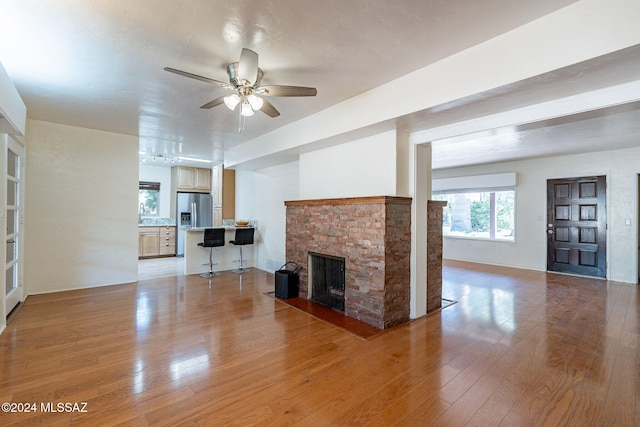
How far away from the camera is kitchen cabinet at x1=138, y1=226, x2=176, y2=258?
8008 mm

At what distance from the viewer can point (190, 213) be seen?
8.62 meters

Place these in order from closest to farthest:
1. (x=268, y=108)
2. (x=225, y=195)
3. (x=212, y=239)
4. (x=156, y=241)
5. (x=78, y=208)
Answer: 1. (x=268, y=108)
2. (x=78, y=208)
3. (x=212, y=239)
4. (x=225, y=195)
5. (x=156, y=241)

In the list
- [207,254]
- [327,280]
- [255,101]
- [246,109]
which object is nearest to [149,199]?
[207,254]

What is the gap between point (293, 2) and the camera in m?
1.92

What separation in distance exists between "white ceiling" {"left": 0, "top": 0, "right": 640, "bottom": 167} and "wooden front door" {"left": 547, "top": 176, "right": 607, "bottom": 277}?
265 centimetres

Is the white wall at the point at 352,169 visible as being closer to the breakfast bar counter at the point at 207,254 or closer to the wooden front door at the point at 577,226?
the breakfast bar counter at the point at 207,254

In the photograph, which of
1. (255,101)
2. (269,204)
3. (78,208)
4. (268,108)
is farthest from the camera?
(269,204)

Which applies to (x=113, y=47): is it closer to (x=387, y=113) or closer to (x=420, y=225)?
(x=387, y=113)

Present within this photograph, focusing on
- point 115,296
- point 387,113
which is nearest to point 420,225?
point 387,113

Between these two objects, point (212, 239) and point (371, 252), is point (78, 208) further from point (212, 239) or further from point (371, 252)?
point (371, 252)

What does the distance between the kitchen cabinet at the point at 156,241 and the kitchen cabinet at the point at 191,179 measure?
1269 mm

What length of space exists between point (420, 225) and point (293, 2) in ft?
9.37

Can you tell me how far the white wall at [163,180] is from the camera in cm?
865

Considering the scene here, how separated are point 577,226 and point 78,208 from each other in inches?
377
